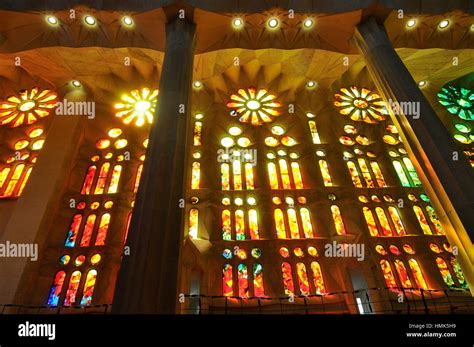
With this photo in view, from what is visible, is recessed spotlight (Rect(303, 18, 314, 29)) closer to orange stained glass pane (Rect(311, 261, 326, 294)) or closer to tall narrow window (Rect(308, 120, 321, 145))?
tall narrow window (Rect(308, 120, 321, 145))

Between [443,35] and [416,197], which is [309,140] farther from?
[443,35]

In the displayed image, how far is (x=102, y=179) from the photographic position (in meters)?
14.6

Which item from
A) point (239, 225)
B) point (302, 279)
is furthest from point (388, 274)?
point (239, 225)

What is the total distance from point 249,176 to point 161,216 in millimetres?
8186

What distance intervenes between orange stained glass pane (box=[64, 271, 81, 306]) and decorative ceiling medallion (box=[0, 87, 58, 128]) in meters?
8.82

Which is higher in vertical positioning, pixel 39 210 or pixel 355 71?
pixel 355 71

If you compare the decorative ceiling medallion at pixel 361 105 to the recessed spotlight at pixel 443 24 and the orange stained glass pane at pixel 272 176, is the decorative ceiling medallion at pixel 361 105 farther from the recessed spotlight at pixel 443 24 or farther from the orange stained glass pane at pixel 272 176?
the orange stained glass pane at pixel 272 176

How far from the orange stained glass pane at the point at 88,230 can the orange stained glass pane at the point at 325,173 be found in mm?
9253

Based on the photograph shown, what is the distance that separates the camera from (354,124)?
1728cm

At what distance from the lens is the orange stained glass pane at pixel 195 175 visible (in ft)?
45.8

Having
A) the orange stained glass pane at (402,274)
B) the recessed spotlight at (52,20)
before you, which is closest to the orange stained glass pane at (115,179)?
the recessed spotlight at (52,20)

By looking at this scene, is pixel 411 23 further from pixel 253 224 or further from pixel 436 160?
pixel 253 224
